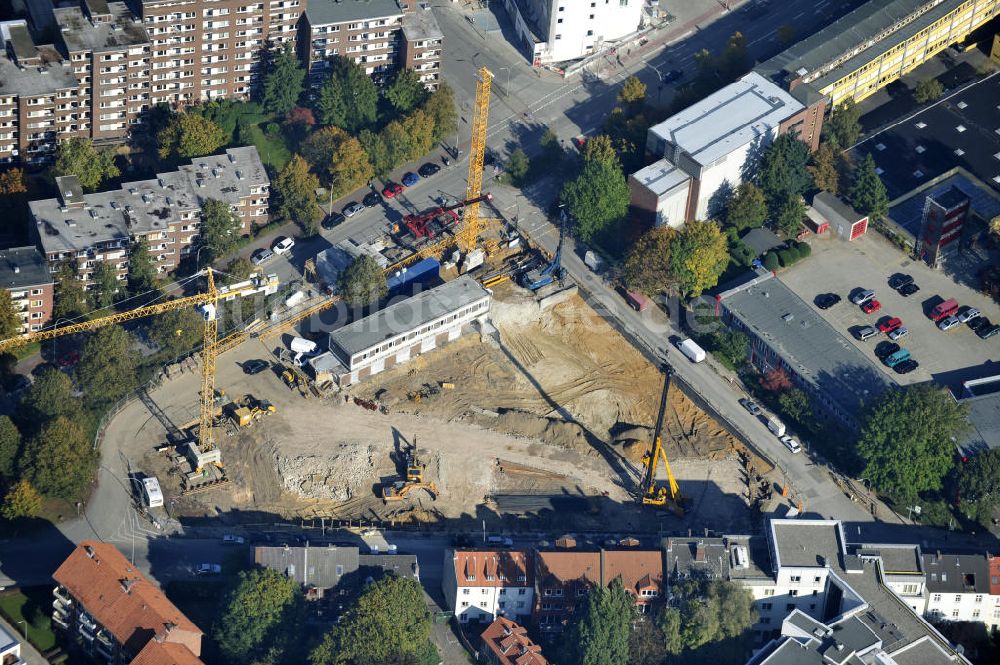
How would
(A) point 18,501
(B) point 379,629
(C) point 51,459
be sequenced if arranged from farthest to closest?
(C) point 51,459, (A) point 18,501, (B) point 379,629

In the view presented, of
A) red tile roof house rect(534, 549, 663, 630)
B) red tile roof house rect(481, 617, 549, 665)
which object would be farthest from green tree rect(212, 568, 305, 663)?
red tile roof house rect(534, 549, 663, 630)

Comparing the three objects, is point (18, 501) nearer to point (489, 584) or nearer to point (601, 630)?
point (489, 584)

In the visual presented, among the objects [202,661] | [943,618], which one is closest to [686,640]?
[943,618]

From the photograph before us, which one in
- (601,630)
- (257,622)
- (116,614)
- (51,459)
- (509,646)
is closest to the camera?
(601,630)

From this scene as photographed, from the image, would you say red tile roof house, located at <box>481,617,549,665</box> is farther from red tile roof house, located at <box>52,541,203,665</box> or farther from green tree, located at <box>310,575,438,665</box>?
red tile roof house, located at <box>52,541,203,665</box>

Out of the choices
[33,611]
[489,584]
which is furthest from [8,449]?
[489,584]

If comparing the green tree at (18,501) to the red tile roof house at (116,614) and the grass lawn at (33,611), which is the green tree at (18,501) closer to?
the grass lawn at (33,611)
